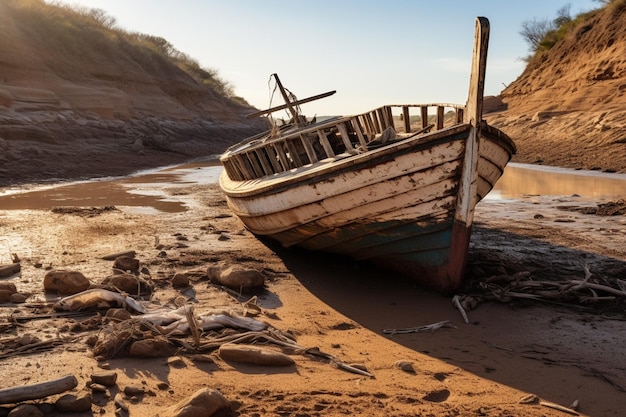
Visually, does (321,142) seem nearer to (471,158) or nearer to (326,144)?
(326,144)

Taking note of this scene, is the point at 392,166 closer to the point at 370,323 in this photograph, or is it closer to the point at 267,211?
the point at 370,323

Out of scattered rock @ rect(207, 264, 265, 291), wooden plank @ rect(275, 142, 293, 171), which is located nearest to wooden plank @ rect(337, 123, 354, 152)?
wooden plank @ rect(275, 142, 293, 171)

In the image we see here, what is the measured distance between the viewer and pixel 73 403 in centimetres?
364

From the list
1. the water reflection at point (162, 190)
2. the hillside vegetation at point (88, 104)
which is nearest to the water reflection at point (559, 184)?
the water reflection at point (162, 190)

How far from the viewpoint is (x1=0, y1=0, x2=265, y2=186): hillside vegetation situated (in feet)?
63.8

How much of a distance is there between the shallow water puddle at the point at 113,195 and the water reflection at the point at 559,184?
7.10 m

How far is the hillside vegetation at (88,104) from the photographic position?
1945 centimetres

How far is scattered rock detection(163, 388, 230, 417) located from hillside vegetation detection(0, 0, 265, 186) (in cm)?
1364

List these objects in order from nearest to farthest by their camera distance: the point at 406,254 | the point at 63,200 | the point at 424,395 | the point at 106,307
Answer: the point at 424,395 → the point at 106,307 → the point at 406,254 → the point at 63,200

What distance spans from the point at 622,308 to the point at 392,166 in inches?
99.8

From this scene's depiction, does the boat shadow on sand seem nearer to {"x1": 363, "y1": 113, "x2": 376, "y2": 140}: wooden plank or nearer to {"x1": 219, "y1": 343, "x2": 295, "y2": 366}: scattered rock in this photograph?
{"x1": 219, "y1": 343, "x2": 295, "y2": 366}: scattered rock

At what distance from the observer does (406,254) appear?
6.75 meters

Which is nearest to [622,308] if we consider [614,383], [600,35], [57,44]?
[614,383]

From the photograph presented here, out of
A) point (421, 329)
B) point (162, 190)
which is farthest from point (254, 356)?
point (162, 190)
